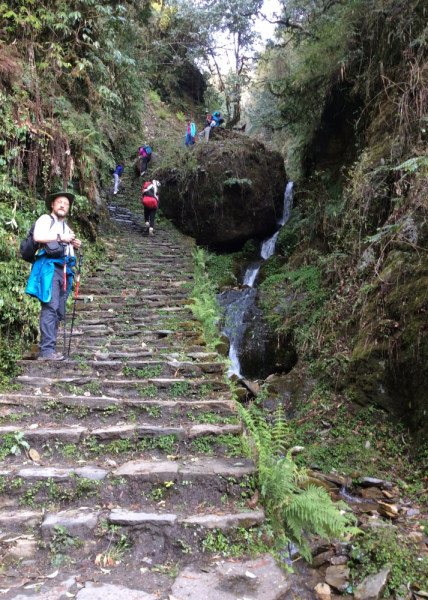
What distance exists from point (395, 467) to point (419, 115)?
18.6 ft

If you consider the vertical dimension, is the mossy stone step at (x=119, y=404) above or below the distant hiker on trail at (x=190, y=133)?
below

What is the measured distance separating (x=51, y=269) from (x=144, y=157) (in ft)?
41.3

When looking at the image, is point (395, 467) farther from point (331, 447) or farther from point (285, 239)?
point (285, 239)

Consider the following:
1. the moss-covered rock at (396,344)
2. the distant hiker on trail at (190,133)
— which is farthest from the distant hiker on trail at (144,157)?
the moss-covered rock at (396,344)

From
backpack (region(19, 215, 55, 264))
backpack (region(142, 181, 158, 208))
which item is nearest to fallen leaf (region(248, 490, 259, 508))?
backpack (region(19, 215, 55, 264))

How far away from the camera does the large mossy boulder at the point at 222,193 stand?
1293 centimetres

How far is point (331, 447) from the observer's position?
5105mm

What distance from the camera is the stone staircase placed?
2646 millimetres

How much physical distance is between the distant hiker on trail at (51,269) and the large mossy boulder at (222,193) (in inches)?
334

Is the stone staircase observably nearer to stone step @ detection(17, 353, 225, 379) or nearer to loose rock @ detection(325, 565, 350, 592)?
stone step @ detection(17, 353, 225, 379)

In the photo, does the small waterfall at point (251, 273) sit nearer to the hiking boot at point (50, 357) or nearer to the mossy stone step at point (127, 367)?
the mossy stone step at point (127, 367)

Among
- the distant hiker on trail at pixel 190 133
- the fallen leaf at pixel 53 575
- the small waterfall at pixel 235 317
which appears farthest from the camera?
the distant hiker on trail at pixel 190 133

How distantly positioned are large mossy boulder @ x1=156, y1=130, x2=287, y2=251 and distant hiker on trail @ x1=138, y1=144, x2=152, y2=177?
8.37 feet

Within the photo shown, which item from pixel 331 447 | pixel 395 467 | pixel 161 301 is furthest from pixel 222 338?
pixel 395 467
